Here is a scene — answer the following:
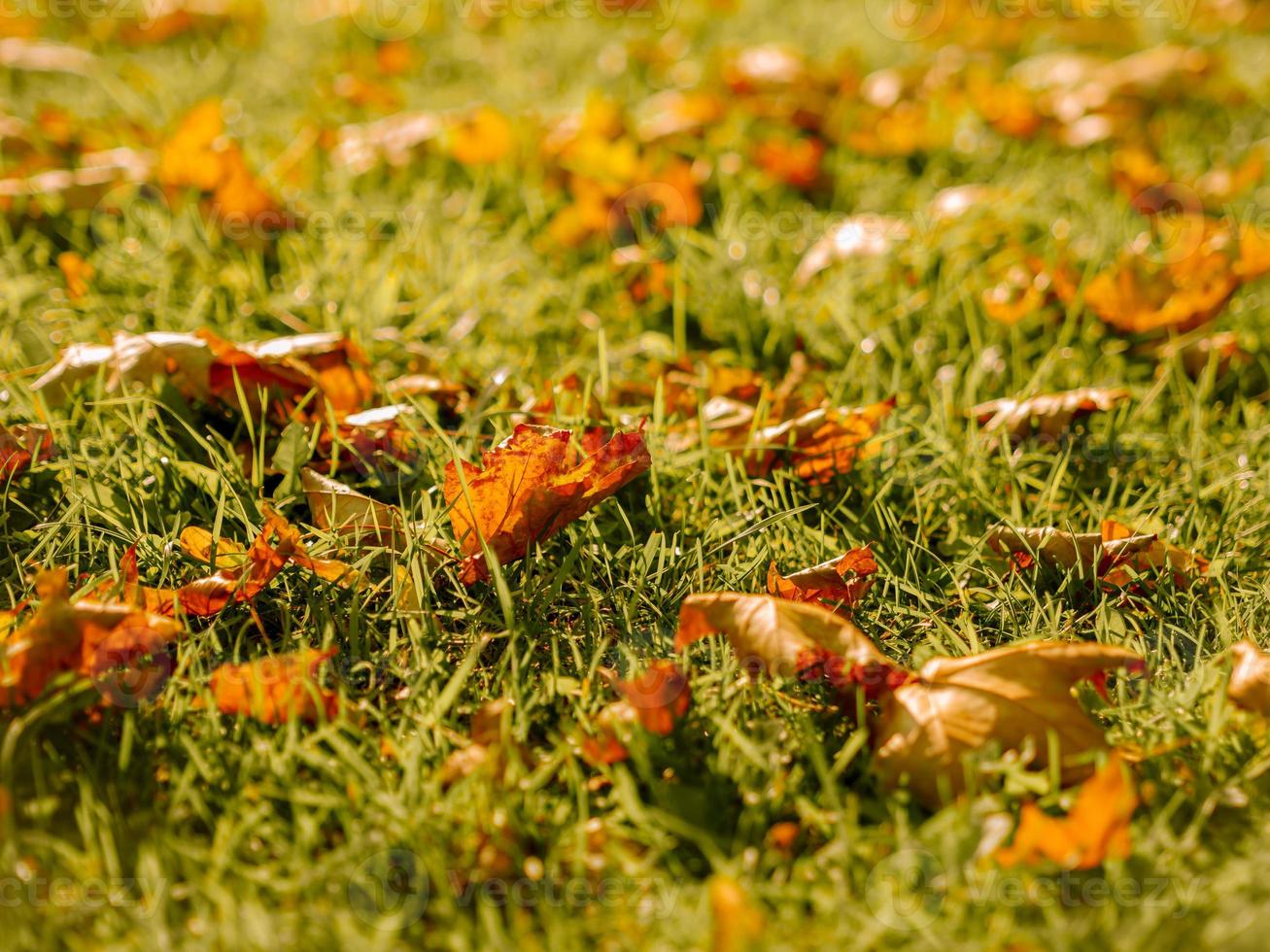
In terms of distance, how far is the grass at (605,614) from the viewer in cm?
105

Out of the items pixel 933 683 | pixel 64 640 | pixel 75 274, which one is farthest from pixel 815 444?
pixel 75 274

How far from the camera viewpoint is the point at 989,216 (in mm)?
2455

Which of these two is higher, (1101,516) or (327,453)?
(327,453)

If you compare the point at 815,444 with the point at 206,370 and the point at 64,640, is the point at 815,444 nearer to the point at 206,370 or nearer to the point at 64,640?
the point at 206,370

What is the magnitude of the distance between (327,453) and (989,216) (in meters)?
1.58

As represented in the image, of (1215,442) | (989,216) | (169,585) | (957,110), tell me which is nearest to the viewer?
(169,585)

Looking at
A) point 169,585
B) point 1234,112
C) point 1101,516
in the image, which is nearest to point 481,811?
point 169,585

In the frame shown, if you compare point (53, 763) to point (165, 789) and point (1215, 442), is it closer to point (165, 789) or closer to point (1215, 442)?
point (165, 789)

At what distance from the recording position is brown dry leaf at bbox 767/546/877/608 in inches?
55.6

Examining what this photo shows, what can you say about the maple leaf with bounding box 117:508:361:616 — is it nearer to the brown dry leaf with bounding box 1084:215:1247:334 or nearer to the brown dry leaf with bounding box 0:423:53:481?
the brown dry leaf with bounding box 0:423:53:481

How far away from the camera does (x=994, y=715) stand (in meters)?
1.17

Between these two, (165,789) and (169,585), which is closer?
(165,789)

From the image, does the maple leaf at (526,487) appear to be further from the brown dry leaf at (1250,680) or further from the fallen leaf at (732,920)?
the brown dry leaf at (1250,680)

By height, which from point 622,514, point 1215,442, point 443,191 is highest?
point 443,191
